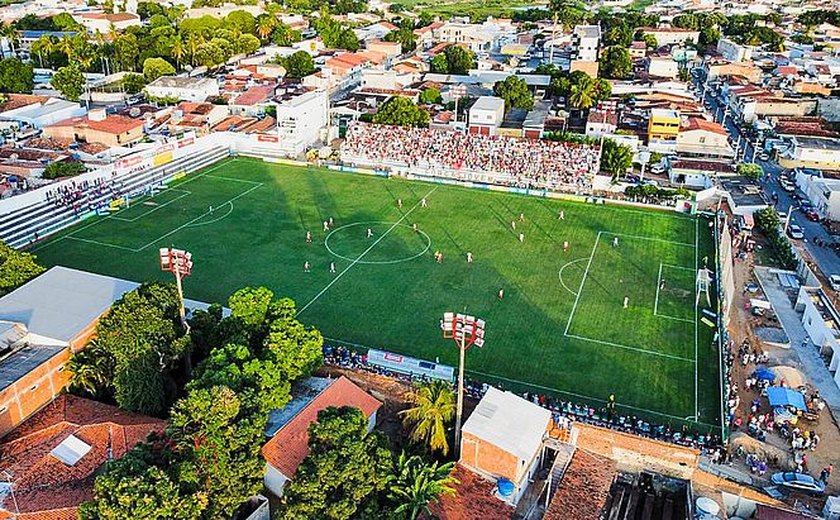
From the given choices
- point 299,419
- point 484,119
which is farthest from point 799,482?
point 484,119

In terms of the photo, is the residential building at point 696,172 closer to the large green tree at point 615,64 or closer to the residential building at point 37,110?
the large green tree at point 615,64

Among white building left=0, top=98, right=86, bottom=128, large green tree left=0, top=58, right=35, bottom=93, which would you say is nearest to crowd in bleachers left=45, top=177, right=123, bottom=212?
white building left=0, top=98, right=86, bottom=128

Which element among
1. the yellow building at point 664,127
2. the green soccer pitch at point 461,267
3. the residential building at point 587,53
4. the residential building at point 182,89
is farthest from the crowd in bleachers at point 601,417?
the residential building at point 587,53

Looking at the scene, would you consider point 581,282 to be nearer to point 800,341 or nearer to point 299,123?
point 800,341

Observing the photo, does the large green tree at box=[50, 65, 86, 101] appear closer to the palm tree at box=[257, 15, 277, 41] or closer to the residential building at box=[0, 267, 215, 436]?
the palm tree at box=[257, 15, 277, 41]

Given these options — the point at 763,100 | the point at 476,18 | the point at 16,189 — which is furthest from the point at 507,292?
the point at 476,18

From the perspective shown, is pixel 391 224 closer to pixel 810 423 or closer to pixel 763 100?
pixel 810 423
